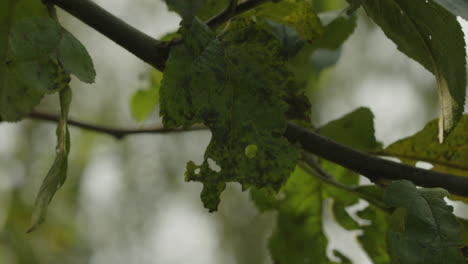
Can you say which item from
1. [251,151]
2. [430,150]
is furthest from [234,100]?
[430,150]

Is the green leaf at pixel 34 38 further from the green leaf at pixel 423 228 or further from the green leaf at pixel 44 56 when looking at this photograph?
the green leaf at pixel 423 228

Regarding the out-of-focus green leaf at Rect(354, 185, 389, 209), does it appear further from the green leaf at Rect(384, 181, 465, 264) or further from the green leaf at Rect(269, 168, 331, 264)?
the green leaf at Rect(269, 168, 331, 264)

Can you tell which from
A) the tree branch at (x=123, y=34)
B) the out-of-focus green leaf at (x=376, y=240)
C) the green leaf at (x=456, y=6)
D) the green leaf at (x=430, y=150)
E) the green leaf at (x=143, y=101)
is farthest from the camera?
the green leaf at (x=143, y=101)

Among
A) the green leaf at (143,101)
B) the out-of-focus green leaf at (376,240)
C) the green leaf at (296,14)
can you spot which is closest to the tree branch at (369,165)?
the green leaf at (296,14)

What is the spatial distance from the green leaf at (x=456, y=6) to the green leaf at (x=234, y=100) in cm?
14

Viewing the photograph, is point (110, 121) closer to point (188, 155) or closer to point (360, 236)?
point (188, 155)

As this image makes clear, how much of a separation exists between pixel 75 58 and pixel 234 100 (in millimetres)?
124

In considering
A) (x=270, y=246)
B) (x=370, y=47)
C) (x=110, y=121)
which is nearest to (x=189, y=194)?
(x=110, y=121)

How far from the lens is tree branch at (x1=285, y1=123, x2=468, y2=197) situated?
0.51m

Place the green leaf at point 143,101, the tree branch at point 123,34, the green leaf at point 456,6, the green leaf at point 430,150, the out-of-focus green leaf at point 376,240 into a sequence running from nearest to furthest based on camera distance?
the green leaf at point 456,6 → the tree branch at point 123,34 → the green leaf at point 430,150 → the out-of-focus green leaf at point 376,240 → the green leaf at point 143,101

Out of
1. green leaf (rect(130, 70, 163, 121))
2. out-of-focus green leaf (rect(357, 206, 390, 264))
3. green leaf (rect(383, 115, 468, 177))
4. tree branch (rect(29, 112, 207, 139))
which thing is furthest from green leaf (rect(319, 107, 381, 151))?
green leaf (rect(130, 70, 163, 121))

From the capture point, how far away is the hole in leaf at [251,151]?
48cm

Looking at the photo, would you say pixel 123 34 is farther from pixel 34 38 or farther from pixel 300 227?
pixel 300 227

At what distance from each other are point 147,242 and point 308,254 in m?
3.59
